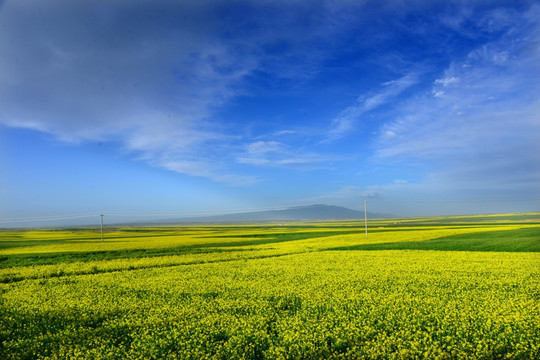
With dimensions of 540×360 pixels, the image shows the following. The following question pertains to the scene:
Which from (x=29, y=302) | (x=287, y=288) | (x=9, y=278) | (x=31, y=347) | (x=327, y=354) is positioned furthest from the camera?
(x=9, y=278)

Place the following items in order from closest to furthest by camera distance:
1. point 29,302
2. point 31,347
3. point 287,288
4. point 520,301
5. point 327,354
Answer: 1. point 327,354
2. point 31,347
3. point 520,301
4. point 29,302
5. point 287,288

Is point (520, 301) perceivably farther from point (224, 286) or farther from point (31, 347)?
point (31, 347)

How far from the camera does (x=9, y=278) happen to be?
21562 millimetres

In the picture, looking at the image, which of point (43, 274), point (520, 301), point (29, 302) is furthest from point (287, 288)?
point (43, 274)

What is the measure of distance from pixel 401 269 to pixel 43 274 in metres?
25.3

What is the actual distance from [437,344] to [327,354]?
3.04 meters

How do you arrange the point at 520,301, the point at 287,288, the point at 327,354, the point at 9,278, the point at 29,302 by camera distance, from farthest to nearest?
the point at 9,278, the point at 287,288, the point at 29,302, the point at 520,301, the point at 327,354

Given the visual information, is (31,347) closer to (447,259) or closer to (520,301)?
(520,301)

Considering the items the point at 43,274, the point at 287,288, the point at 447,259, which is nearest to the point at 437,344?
the point at 287,288

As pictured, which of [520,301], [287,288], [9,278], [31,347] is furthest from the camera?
[9,278]

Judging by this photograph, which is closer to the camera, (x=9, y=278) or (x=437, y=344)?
(x=437, y=344)

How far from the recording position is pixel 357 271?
20.0 m

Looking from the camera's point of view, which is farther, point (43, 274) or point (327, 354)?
point (43, 274)

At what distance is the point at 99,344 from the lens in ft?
31.6
